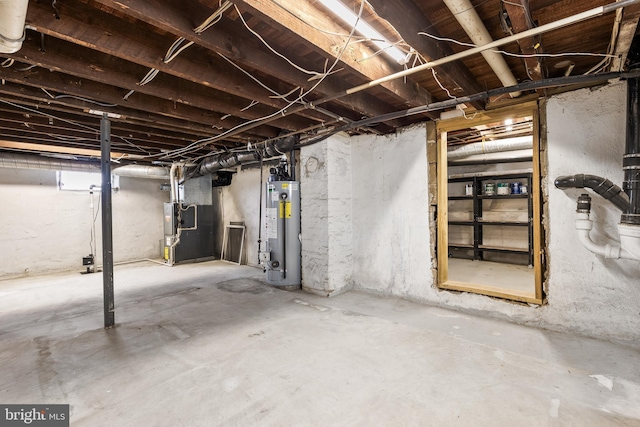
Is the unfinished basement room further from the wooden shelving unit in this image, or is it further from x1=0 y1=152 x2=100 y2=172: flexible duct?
the wooden shelving unit

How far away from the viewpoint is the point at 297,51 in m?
1.94

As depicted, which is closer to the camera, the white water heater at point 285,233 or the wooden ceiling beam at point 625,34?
the wooden ceiling beam at point 625,34

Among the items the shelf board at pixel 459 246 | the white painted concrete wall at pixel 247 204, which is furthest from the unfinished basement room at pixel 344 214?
the white painted concrete wall at pixel 247 204

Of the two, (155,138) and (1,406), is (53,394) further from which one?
(155,138)

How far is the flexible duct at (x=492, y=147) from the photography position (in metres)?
3.92

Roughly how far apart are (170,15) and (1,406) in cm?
234

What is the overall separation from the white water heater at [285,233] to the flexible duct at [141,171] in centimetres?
301

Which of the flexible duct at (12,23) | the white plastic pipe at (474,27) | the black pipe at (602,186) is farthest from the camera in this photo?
the black pipe at (602,186)

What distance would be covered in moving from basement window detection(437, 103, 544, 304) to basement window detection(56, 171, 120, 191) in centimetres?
621

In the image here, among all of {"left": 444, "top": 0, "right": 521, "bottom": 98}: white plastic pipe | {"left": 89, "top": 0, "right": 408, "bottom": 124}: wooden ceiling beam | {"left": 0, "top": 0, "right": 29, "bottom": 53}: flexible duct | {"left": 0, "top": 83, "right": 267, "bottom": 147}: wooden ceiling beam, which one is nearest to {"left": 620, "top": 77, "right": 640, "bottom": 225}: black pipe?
{"left": 444, "top": 0, "right": 521, "bottom": 98}: white plastic pipe

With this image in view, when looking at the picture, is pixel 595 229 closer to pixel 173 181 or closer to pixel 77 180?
pixel 173 181

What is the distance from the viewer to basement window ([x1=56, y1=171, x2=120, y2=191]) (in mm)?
5125

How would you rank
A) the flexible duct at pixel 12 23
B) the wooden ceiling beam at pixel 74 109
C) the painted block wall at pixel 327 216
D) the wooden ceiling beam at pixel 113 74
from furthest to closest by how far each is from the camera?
the painted block wall at pixel 327 216, the wooden ceiling beam at pixel 74 109, the wooden ceiling beam at pixel 113 74, the flexible duct at pixel 12 23

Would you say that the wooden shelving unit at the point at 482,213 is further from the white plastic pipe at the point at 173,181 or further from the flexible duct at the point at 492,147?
the white plastic pipe at the point at 173,181
